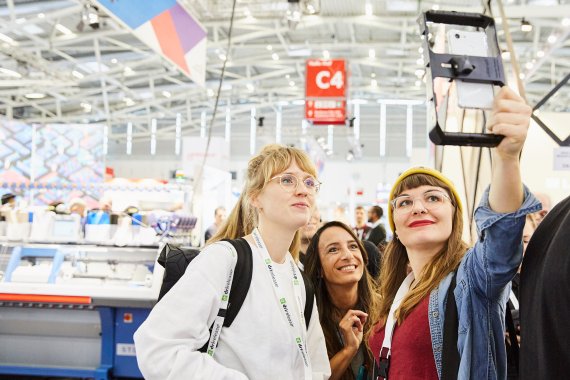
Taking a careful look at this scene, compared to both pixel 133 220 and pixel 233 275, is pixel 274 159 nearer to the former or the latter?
pixel 233 275

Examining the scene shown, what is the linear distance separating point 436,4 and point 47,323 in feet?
35.0

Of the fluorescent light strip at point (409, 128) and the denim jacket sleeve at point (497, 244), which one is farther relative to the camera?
the fluorescent light strip at point (409, 128)

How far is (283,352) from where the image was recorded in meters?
1.53

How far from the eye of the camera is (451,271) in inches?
58.8

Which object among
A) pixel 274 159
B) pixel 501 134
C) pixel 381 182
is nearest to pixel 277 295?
pixel 274 159

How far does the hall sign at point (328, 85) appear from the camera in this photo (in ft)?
34.9

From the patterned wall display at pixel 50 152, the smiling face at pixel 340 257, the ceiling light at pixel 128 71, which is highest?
the ceiling light at pixel 128 71

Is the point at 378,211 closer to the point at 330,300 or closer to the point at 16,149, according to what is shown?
the point at 330,300

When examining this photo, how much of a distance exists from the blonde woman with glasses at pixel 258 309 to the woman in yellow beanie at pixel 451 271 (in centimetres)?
28

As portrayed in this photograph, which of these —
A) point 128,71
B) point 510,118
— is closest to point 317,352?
point 510,118

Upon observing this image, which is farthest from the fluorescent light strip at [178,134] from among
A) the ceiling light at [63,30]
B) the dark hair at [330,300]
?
the dark hair at [330,300]

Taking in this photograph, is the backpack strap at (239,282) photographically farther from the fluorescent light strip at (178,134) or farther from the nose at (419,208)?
the fluorescent light strip at (178,134)

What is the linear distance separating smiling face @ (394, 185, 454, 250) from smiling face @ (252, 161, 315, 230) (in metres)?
0.30

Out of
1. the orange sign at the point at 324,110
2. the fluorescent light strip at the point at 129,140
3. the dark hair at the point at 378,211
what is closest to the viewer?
the dark hair at the point at 378,211
